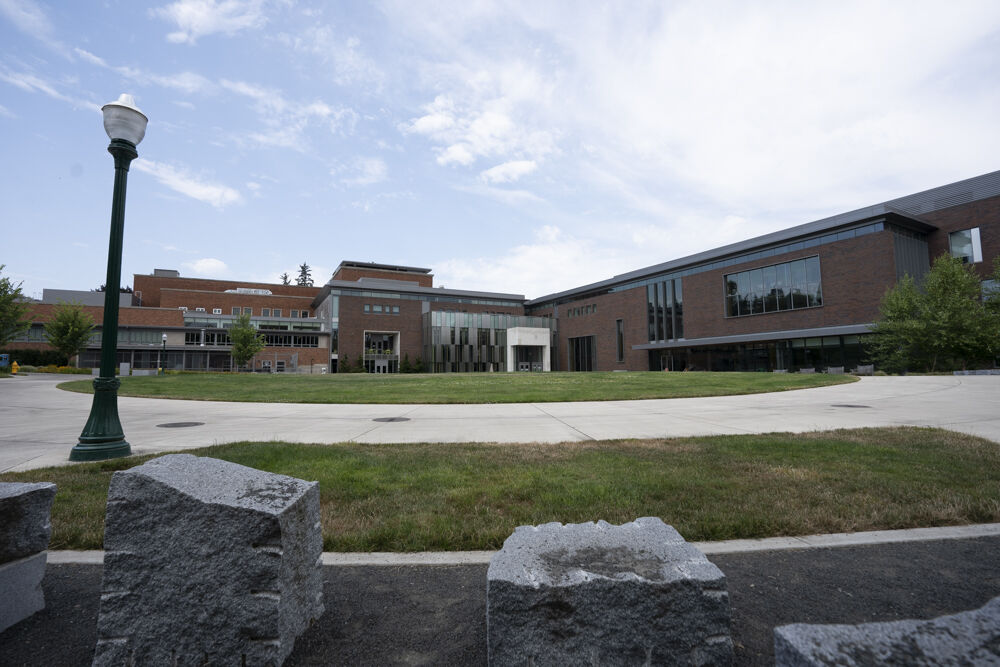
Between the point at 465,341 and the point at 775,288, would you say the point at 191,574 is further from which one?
the point at 465,341

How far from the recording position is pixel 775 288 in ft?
144

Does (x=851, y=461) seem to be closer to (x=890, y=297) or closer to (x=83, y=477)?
(x=83, y=477)

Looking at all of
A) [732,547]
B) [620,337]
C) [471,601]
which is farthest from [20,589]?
[620,337]

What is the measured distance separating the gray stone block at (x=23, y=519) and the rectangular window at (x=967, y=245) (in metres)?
51.1

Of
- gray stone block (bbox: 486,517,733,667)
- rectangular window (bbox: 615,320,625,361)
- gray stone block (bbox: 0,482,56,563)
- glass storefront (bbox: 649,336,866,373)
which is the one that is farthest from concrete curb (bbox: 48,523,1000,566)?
rectangular window (bbox: 615,320,625,361)

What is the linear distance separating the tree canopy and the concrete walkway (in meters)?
19.5

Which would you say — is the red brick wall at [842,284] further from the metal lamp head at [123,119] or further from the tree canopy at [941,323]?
the metal lamp head at [123,119]

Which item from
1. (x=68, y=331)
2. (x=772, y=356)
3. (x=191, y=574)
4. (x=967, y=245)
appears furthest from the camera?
(x=772, y=356)

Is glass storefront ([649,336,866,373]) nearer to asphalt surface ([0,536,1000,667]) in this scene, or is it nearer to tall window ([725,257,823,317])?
tall window ([725,257,823,317])

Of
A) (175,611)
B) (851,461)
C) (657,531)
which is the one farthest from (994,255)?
(175,611)

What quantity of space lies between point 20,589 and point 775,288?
50950mm

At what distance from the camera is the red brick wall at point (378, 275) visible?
85500 millimetres

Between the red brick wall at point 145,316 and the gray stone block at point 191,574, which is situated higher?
the red brick wall at point 145,316

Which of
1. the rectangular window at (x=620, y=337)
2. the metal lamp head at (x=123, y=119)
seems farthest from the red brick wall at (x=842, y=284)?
the metal lamp head at (x=123, y=119)
